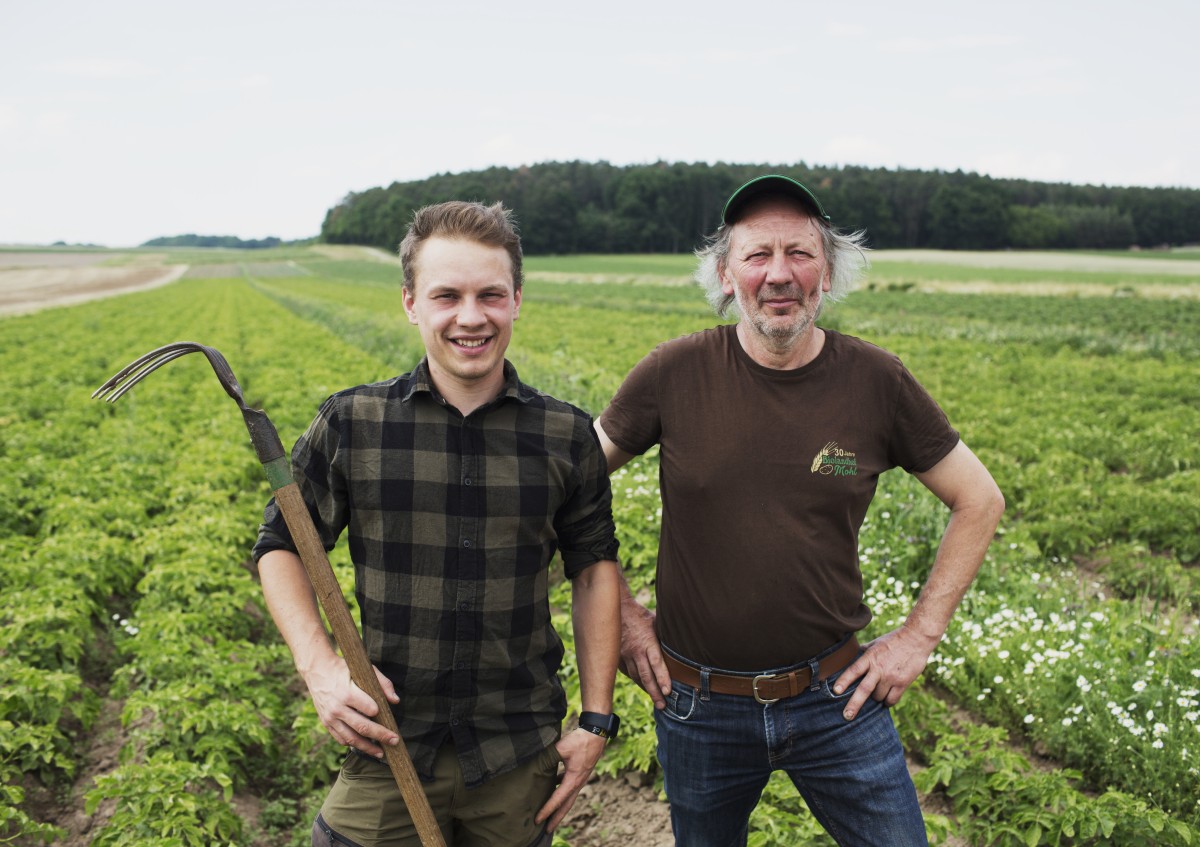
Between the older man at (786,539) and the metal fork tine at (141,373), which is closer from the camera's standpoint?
the metal fork tine at (141,373)

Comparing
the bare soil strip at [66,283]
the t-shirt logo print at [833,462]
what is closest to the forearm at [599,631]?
the t-shirt logo print at [833,462]

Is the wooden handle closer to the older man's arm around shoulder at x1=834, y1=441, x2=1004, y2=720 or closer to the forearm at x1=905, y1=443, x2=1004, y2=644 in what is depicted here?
the older man's arm around shoulder at x1=834, y1=441, x2=1004, y2=720

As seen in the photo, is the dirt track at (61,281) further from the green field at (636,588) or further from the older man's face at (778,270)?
the older man's face at (778,270)

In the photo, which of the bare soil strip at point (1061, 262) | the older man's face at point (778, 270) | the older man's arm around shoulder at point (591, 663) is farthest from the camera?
the bare soil strip at point (1061, 262)

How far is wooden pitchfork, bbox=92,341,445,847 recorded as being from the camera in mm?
1971

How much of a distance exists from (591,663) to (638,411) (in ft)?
2.31

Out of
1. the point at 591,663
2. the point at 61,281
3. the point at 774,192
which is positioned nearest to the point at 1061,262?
the point at 774,192

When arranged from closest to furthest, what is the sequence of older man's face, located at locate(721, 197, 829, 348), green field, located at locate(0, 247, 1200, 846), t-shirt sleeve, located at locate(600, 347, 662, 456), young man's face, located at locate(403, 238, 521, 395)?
young man's face, located at locate(403, 238, 521, 395) → older man's face, located at locate(721, 197, 829, 348) → t-shirt sleeve, located at locate(600, 347, 662, 456) → green field, located at locate(0, 247, 1200, 846)

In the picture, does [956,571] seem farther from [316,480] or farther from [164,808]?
[164,808]

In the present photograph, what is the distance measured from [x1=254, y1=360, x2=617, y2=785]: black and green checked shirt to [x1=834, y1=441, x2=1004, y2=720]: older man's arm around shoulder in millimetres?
1001

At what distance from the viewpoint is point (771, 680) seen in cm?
236

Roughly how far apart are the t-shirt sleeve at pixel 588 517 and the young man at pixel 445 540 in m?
0.09

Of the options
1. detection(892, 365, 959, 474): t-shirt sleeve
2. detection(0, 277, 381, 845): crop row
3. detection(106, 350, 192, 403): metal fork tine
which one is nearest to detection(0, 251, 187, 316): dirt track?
detection(0, 277, 381, 845): crop row

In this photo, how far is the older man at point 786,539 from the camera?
7.69 feet
